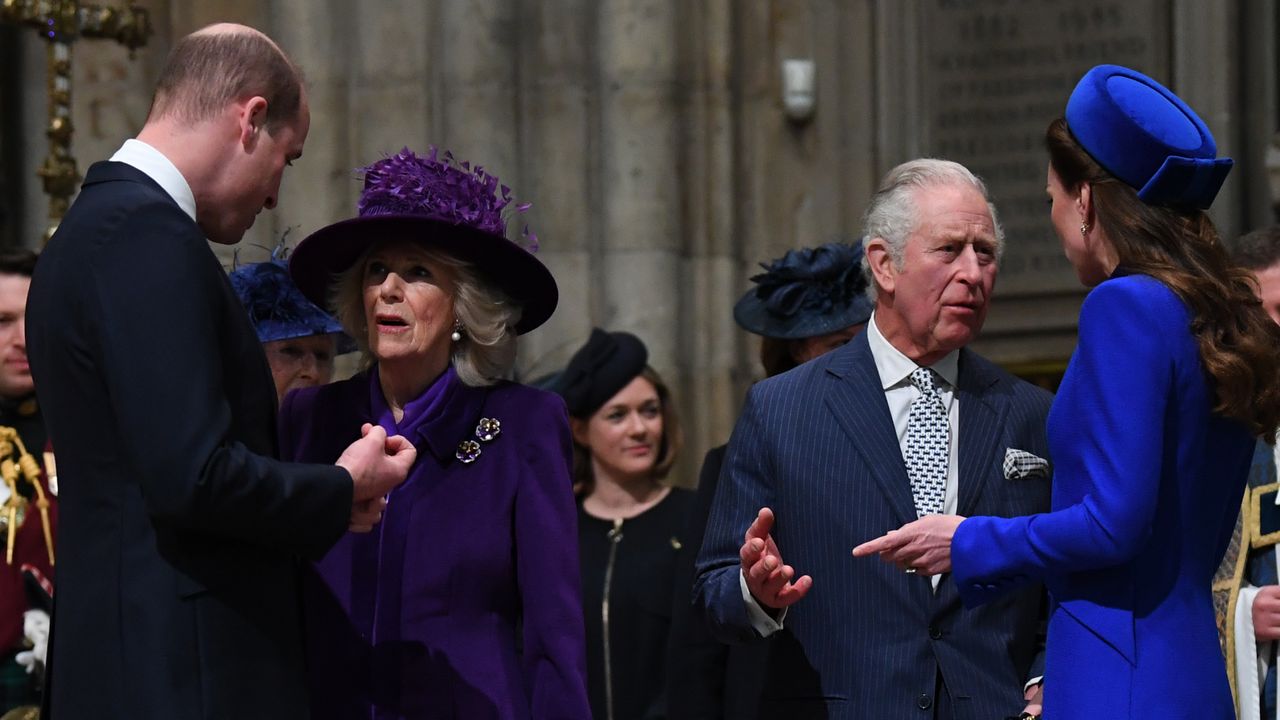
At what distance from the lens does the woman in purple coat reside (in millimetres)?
3725

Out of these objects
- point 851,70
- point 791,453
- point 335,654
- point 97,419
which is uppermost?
point 851,70

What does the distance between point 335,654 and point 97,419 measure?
2.85ft

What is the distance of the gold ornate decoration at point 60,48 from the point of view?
6.27 m

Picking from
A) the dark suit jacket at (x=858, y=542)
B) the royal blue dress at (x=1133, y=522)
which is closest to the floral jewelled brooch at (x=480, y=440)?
the dark suit jacket at (x=858, y=542)

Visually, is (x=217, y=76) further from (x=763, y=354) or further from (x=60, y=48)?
(x=60, y=48)

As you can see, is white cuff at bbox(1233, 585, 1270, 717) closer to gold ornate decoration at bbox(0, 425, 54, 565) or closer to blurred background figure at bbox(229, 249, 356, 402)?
blurred background figure at bbox(229, 249, 356, 402)

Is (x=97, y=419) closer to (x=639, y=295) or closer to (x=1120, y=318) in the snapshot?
(x=1120, y=318)

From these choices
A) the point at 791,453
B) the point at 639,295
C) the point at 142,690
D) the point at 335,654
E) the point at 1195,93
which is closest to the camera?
the point at 142,690

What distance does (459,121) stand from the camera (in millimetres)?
8062

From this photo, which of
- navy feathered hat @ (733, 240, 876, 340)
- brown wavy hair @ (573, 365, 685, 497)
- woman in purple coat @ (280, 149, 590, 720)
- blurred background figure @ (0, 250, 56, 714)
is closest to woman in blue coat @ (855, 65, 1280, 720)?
woman in purple coat @ (280, 149, 590, 720)

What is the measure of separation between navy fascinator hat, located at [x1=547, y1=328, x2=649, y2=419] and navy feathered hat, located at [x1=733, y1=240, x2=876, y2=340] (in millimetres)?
1166

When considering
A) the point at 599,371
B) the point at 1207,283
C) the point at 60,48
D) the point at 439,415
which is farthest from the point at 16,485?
the point at 1207,283

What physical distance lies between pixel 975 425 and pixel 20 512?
248 cm

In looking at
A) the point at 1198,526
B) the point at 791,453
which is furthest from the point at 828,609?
the point at 1198,526
